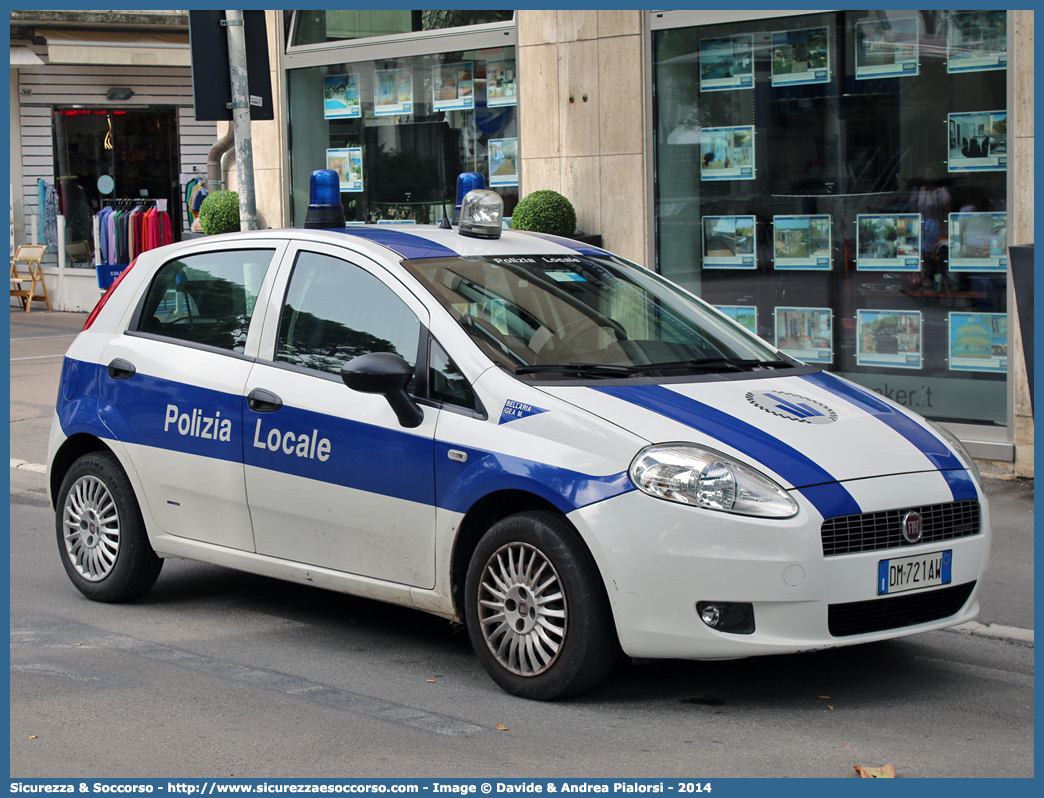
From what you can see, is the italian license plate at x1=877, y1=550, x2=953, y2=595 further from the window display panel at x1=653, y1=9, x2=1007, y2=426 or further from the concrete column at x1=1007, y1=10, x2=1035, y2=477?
the window display panel at x1=653, y1=9, x2=1007, y2=426

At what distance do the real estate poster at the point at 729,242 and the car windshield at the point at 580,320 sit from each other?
198 inches

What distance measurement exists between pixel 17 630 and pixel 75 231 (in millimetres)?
19226

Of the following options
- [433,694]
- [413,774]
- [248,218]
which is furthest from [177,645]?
[248,218]

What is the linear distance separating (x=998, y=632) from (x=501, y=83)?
8.35 metres

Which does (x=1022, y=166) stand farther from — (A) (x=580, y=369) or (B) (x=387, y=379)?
(B) (x=387, y=379)

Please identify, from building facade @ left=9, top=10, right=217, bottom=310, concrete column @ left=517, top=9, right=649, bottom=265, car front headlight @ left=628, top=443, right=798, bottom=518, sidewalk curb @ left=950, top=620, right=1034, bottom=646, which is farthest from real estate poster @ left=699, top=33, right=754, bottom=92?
building facade @ left=9, top=10, right=217, bottom=310

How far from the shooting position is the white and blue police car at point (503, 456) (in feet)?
15.0

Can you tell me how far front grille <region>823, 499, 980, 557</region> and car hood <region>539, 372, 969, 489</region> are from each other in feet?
0.46

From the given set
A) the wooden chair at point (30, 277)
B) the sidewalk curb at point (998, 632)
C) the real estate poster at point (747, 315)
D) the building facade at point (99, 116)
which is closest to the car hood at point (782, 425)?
the sidewalk curb at point (998, 632)

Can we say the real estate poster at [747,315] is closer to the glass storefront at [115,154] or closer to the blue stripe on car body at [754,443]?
the blue stripe on car body at [754,443]

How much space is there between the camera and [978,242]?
31.4ft

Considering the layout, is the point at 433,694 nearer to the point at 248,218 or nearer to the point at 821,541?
the point at 821,541

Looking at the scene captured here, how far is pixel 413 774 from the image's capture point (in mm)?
4172

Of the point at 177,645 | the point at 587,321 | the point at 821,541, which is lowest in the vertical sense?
the point at 177,645
